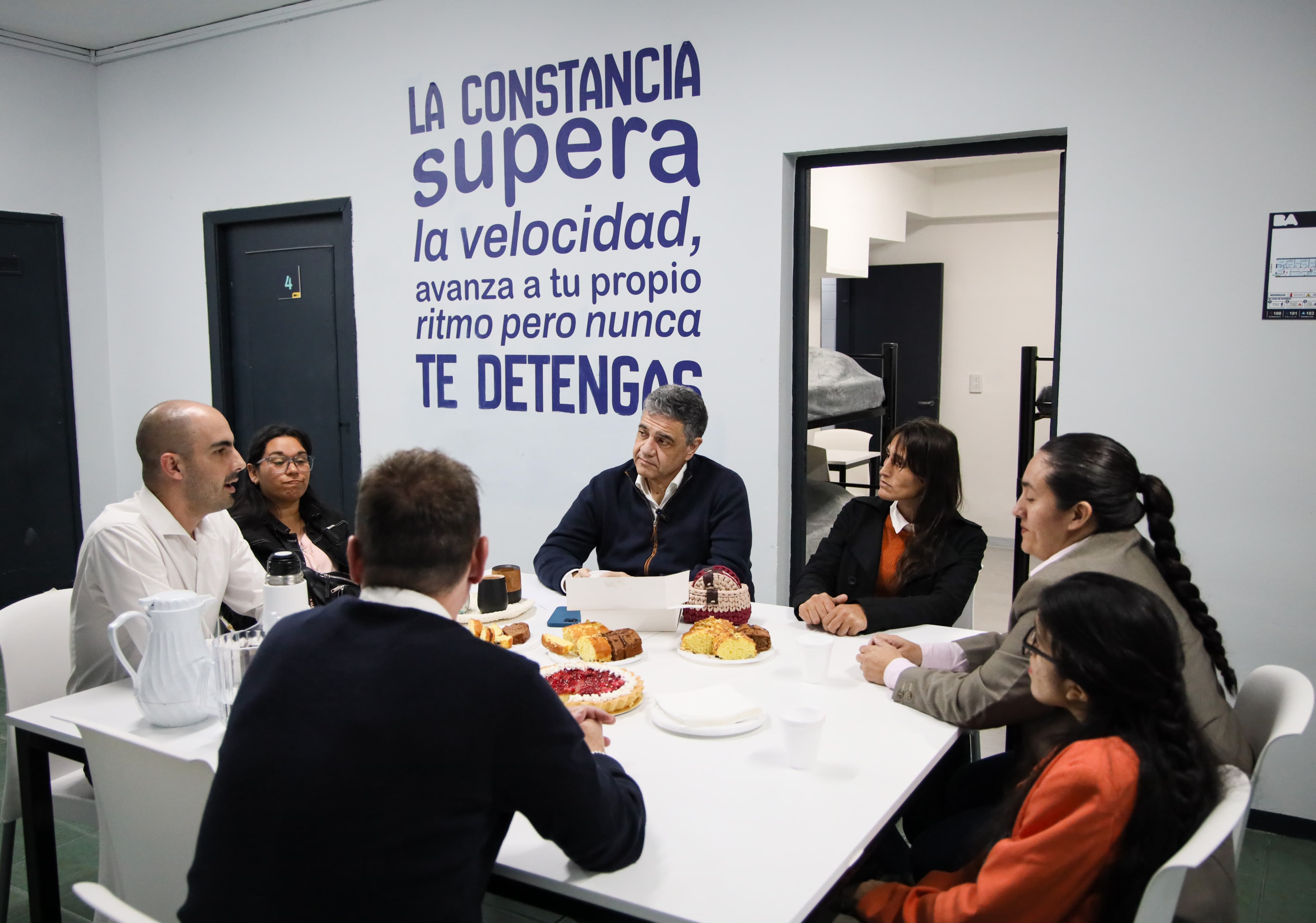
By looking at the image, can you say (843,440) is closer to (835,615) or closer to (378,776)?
(835,615)

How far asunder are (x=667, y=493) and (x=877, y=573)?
0.66m

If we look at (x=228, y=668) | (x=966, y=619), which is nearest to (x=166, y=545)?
(x=228, y=668)

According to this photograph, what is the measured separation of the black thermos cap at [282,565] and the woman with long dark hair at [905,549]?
3.91 feet

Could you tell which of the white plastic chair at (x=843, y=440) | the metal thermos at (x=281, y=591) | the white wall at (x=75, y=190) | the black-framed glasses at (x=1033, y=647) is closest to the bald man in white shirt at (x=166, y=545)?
the metal thermos at (x=281, y=591)

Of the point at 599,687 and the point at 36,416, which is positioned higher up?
the point at 36,416

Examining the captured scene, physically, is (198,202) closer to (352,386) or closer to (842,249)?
(352,386)

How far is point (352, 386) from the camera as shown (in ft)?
15.1

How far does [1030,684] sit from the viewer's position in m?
1.75

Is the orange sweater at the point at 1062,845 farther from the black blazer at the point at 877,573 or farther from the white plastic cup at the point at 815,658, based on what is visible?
the black blazer at the point at 877,573

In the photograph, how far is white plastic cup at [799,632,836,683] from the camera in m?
1.96

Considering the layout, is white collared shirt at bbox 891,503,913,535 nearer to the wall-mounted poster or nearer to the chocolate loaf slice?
the chocolate loaf slice

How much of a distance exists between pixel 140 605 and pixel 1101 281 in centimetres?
268

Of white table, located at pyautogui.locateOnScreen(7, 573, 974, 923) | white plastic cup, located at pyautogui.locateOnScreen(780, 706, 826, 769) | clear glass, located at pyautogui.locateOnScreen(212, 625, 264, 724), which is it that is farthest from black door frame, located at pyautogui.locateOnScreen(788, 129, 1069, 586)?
clear glass, located at pyautogui.locateOnScreen(212, 625, 264, 724)

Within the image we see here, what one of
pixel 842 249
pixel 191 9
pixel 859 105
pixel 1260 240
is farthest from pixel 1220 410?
pixel 191 9
